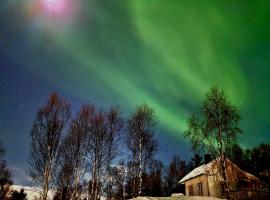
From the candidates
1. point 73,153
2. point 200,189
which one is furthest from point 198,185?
point 73,153

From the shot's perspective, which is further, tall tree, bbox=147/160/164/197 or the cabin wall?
tall tree, bbox=147/160/164/197

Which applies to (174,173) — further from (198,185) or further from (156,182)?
(198,185)

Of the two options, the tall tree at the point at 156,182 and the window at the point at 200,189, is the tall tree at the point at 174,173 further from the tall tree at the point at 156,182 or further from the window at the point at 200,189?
the window at the point at 200,189

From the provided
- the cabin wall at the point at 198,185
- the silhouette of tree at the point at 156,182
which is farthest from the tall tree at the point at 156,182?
the cabin wall at the point at 198,185

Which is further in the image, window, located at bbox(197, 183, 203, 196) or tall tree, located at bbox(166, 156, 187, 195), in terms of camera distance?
tall tree, located at bbox(166, 156, 187, 195)

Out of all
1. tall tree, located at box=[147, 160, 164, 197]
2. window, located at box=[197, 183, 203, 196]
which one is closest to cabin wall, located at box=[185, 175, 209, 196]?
window, located at box=[197, 183, 203, 196]

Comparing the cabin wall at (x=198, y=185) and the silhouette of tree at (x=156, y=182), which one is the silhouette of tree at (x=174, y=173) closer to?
the silhouette of tree at (x=156, y=182)

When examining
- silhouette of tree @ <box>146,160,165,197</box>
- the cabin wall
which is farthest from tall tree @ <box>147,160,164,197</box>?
the cabin wall

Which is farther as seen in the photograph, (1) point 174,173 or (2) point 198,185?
(1) point 174,173

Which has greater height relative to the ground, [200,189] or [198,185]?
[198,185]

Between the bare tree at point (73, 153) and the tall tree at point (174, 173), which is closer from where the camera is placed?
the bare tree at point (73, 153)

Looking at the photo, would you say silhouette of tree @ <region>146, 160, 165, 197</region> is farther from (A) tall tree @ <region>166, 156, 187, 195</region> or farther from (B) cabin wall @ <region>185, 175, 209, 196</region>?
(B) cabin wall @ <region>185, 175, 209, 196</region>

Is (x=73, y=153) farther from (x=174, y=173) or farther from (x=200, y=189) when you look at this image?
(x=174, y=173)

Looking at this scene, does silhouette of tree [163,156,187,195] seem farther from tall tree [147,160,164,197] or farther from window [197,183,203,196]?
window [197,183,203,196]
